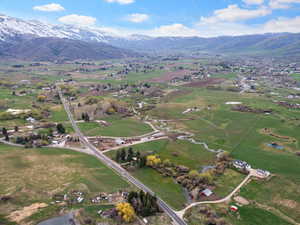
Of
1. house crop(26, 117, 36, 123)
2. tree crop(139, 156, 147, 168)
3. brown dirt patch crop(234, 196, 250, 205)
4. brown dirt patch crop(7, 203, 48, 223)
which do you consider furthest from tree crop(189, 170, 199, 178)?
house crop(26, 117, 36, 123)

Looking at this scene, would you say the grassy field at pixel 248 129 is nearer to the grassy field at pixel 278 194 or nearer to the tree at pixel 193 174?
the grassy field at pixel 278 194

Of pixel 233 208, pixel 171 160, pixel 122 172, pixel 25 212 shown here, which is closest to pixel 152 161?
pixel 171 160

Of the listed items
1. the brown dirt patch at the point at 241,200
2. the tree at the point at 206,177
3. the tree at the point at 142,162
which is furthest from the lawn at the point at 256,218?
the tree at the point at 142,162

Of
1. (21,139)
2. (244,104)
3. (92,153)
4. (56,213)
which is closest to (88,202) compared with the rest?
(56,213)

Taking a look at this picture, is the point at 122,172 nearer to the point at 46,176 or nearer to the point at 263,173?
the point at 46,176

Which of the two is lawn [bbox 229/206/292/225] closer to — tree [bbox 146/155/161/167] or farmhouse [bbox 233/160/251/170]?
farmhouse [bbox 233/160/251/170]

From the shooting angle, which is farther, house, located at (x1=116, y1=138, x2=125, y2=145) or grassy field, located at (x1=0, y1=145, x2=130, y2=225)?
house, located at (x1=116, y1=138, x2=125, y2=145)
